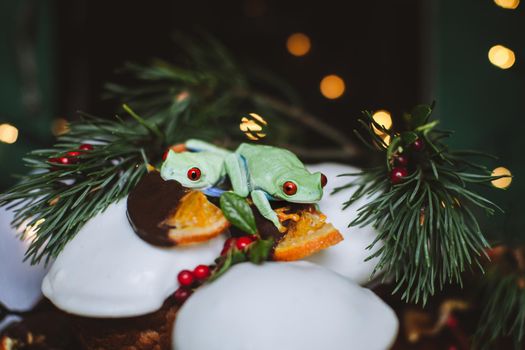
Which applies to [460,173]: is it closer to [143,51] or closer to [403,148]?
[403,148]

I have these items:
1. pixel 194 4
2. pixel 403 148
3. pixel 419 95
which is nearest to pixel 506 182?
pixel 419 95

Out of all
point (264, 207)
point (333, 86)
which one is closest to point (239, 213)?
point (264, 207)

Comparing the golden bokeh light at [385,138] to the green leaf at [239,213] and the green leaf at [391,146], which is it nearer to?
the green leaf at [391,146]

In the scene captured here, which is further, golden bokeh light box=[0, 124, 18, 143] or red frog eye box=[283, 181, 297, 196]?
golden bokeh light box=[0, 124, 18, 143]

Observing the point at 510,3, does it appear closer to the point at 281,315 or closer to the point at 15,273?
the point at 281,315

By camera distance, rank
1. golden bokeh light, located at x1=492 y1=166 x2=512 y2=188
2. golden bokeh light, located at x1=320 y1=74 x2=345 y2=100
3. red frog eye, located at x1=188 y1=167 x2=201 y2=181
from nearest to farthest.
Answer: red frog eye, located at x1=188 y1=167 x2=201 y2=181 → golden bokeh light, located at x1=492 y1=166 x2=512 y2=188 → golden bokeh light, located at x1=320 y1=74 x2=345 y2=100

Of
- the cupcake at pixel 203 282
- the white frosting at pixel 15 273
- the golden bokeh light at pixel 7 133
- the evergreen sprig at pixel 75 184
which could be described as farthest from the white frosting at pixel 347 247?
the golden bokeh light at pixel 7 133

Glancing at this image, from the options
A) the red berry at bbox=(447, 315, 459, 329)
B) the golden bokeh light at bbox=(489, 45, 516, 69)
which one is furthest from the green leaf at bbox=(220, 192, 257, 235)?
the golden bokeh light at bbox=(489, 45, 516, 69)

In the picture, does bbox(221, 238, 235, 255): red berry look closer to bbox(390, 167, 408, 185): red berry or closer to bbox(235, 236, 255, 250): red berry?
bbox(235, 236, 255, 250): red berry
